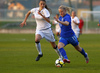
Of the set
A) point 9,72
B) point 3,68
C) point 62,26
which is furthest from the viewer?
point 62,26

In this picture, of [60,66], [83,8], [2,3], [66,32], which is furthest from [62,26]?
[83,8]

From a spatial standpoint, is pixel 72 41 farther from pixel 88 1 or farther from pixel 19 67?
pixel 88 1

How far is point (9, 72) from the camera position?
10.1 meters

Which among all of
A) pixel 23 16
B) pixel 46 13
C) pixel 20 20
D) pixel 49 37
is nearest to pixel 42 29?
pixel 49 37

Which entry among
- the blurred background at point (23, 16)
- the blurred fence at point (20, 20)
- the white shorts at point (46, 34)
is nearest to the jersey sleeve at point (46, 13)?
the white shorts at point (46, 34)

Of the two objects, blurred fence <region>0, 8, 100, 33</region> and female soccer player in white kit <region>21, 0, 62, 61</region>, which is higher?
female soccer player in white kit <region>21, 0, 62, 61</region>

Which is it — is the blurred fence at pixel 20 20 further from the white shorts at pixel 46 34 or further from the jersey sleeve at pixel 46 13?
the jersey sleeve at pixel 46 13

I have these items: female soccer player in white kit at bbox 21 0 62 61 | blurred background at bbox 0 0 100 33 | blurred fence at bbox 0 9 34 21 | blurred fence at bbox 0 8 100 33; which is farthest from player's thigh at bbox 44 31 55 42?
blurred fence at bbox 0 9 34 21

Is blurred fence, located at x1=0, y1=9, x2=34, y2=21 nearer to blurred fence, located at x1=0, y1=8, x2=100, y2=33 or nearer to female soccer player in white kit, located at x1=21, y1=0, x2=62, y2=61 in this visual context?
blurred fence, located at x1=0, y1=8, x2=100, y2=33

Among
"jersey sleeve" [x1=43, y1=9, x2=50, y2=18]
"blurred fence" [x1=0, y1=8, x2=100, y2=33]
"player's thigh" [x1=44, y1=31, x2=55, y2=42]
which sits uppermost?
"jersey sleeve" [x1=43, y1=9, x2=50, y2=18]

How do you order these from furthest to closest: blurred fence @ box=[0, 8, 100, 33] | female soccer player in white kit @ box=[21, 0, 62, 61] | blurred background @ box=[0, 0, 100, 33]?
blurred background @ box=[0, 0, 100, 33], blurred fence @ box=[0, 8, 100, 33], female soccer player in white kit @ box=[21, 0, 62, 61]

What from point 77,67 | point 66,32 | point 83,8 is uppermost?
point 66,32

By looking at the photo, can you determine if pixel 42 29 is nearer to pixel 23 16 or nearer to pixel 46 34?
pixel 46 34

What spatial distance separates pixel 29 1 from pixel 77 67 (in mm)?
41827
